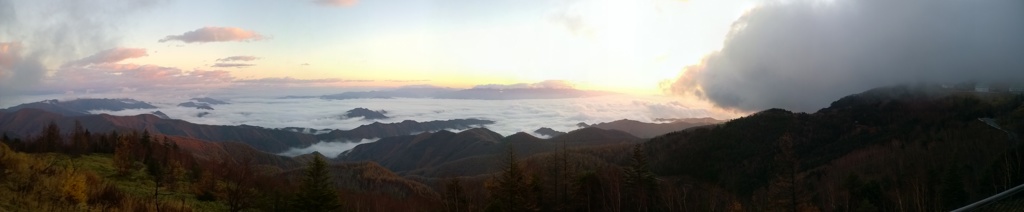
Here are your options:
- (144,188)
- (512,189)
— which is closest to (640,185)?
(512,189)

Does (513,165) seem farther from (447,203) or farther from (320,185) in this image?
(320,185)

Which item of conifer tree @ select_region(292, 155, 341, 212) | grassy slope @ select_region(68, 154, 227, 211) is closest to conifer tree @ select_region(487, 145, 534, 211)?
conifer tree @ select_region(292, 155, 341, 212)

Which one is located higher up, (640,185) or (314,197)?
(314,197)

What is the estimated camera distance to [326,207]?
35.5 m

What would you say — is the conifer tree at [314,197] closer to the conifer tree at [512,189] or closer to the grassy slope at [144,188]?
the grassy slope at [144,188]

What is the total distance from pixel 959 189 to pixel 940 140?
121 metres

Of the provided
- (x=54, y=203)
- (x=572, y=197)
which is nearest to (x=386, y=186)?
(x=572, y=197)

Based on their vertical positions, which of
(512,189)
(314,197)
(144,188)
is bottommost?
(512,189)

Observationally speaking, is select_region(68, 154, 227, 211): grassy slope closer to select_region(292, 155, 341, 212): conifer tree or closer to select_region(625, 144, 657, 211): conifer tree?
select_region(292, 155, 341, 212): conifer tree

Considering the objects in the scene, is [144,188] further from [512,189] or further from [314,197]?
[512,189]

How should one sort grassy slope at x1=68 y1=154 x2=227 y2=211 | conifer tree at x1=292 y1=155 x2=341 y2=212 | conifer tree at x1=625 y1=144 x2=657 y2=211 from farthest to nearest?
conifer tree at x1=625 y1=144 x2=657 y2=211
conifer tree at x1=292 y1=155 x2=341 y2=212
grassy slope at x1=68 y1=154 x2=227 y2=211

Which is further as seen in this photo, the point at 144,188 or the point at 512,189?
the point at 512,189

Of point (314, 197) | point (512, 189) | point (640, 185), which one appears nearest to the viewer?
point (314, 197)

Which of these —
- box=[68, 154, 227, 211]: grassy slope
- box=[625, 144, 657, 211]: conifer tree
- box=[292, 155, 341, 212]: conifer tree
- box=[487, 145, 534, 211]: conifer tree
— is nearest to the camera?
box=[68, 154, 227, 211]: grassy slope
